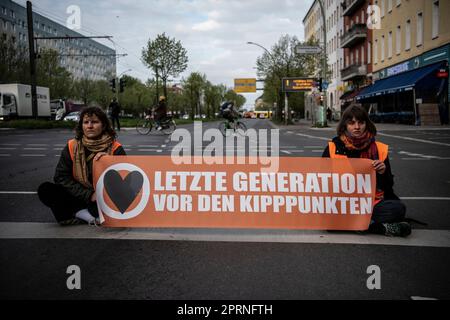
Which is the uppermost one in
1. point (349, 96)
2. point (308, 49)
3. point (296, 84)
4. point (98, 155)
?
point (308, 49)

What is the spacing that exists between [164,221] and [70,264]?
1225 mm

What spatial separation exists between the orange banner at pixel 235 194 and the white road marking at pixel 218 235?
0.29 ft

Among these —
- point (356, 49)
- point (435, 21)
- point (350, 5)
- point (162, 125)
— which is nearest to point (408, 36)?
point (435, 21)

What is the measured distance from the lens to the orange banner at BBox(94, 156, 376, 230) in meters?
4.63

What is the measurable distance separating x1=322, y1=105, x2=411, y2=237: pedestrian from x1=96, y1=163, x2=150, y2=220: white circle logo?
73.7 inches

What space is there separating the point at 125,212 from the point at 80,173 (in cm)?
63

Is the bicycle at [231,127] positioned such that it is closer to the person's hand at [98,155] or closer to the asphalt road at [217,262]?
the asphalt road at [217,262]

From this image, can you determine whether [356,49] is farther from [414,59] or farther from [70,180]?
[70,180]

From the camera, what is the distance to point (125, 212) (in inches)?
189

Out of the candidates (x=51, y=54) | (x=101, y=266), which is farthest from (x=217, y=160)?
(x=51, y=54)

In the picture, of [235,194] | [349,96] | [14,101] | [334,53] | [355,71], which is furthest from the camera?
[334,53]

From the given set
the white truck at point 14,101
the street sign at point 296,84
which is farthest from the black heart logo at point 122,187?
the street sign at point 296,84

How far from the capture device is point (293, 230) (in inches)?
190
